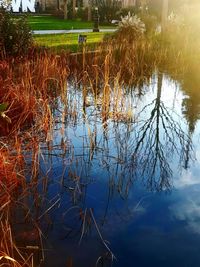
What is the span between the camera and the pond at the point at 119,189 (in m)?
3.91

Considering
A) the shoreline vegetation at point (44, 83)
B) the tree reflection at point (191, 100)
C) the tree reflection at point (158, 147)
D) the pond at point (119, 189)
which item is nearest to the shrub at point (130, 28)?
the shoreline vegetation at point (44, 83)

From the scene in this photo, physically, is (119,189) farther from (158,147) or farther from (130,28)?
(130,28)

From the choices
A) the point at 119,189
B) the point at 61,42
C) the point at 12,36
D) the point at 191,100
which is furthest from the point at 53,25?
the point at 119,189

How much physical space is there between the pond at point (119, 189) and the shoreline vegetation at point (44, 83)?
137 millimetres

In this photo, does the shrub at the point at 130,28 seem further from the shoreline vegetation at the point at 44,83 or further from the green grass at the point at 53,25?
the green grass at the point at 53,25

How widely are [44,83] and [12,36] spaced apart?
312 centimetres

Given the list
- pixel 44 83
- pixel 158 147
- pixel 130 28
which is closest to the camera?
pixel 158 147

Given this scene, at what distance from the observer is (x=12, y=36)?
10.9 meters

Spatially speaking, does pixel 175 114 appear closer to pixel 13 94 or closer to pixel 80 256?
pixel 13 94

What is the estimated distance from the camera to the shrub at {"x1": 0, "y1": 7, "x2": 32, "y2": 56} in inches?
427

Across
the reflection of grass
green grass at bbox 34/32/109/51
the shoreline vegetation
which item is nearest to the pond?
the shoreline vegetation

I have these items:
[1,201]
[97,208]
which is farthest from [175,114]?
[1,201]

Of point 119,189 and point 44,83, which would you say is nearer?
point 119,189

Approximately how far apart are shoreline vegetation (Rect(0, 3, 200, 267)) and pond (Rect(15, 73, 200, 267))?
5.4 inches
